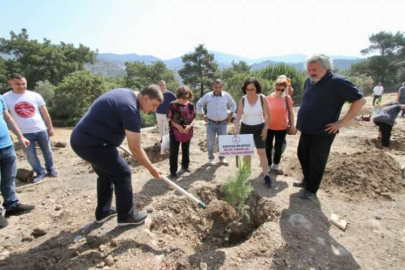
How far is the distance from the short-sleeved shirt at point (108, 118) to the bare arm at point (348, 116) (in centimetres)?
242

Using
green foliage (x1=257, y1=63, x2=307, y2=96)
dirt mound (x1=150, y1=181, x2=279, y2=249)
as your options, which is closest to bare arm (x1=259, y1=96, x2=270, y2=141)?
dirt mound (x1=150, y1=181, x2=279, y2=249)

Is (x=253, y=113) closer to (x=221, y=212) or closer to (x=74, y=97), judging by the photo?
(x=221, y=212)

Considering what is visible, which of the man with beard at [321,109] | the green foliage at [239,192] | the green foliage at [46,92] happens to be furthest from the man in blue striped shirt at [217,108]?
the green foliage at [46,92]

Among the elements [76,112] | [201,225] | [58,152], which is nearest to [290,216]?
[201,225]

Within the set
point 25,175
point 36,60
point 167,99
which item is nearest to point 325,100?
point 167,99

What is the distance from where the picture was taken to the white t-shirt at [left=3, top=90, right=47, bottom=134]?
422 cm

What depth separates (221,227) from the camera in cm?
333

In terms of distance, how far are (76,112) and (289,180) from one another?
2308 centimetres

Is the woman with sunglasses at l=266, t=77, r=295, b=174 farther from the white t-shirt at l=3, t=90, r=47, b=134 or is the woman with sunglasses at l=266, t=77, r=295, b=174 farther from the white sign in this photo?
the white t-shirt at l=3, t=90, r=47, b=134

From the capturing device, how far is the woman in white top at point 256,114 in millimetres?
3859

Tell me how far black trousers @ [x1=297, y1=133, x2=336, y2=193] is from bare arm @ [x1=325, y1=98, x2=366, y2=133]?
6.5 inches

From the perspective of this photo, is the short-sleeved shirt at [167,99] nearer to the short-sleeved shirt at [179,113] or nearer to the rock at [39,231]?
the short-sleeved shirt at [179,113]

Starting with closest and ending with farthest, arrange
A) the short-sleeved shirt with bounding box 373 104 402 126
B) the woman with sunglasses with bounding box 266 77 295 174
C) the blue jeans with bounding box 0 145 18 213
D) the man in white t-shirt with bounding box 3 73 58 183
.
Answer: the blue jeans with bounding box 0 145 18 213
the woman with sunglasses with bounding box 266 77 295 174
the man in white t-shirt with bounding box 3 73 58 183
the short-sleeved shirt with bounding box 373 104 402 126

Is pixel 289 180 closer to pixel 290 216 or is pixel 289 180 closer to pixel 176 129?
pixel 290 216
